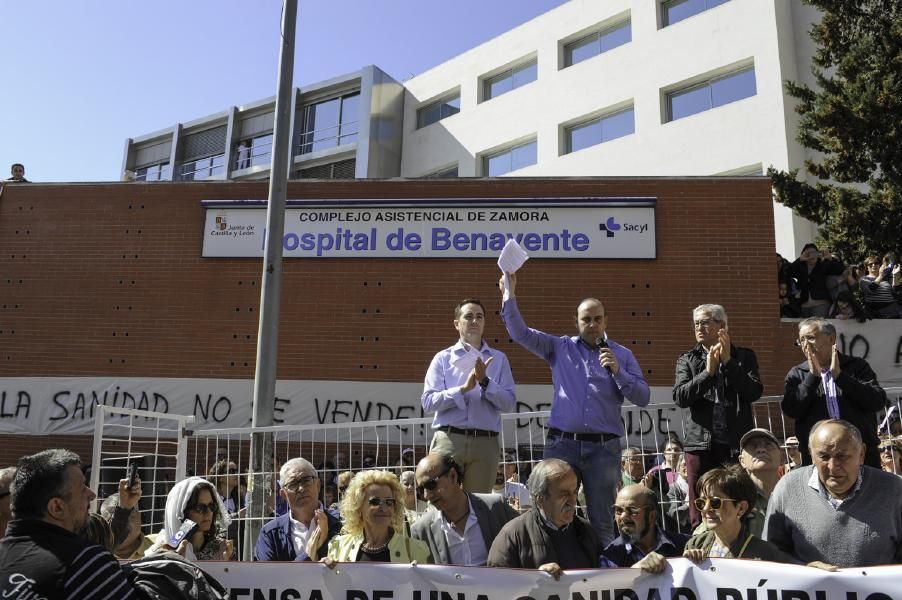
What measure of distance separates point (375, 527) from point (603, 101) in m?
24.3

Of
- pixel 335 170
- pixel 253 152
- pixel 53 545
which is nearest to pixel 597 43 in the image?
pixel 335 170

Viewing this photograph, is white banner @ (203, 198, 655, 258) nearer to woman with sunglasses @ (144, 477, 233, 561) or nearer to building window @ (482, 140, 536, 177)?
woman with sunglasses @ (144, 477, 233, 561)

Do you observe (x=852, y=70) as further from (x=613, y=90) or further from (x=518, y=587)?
(x=518, y=587)

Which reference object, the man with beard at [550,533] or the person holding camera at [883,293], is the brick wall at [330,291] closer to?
the person holding camera at [883,293]

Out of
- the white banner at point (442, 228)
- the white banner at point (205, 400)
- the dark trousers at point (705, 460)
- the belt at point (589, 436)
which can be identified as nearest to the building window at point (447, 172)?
the white banner at point (442, 228)

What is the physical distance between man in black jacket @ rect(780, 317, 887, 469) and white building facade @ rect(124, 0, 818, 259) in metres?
17.4

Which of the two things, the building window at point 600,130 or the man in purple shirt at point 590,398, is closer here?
the man in purple shirt at point 590,398

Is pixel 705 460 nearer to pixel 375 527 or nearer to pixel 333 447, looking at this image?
pixel 375 527

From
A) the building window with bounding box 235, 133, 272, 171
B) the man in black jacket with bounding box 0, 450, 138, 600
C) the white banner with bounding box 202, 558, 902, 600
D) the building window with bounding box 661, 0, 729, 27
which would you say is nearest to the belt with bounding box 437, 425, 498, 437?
the white banner with bounding box 202, 558, 902, 600

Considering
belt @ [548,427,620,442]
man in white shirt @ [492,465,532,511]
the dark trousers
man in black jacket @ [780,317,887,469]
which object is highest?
man in black jacket @ [780,317,887,469]

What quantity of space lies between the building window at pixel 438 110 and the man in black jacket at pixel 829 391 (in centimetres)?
A: 2760

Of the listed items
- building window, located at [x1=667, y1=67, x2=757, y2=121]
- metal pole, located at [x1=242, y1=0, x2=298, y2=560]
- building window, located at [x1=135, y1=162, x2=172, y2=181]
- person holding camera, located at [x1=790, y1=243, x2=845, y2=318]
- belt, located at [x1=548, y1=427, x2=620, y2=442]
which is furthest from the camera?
building window, located at [x1=135, y1=162, x2=172, y2=181]

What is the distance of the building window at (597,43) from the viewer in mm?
27312

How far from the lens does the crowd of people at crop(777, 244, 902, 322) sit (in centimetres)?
1205
